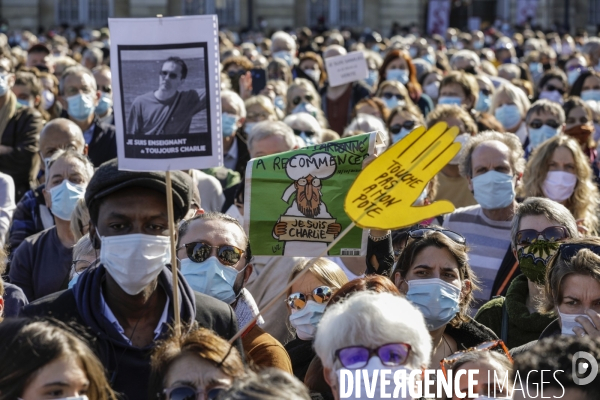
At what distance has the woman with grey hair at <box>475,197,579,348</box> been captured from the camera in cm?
487

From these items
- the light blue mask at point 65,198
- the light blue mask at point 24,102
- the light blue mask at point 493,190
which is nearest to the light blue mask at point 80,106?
the light blue mask at point 24,102

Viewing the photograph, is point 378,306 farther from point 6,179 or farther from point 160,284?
point 6,179

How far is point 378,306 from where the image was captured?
335 centimetres

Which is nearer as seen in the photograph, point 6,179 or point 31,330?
point 31,330

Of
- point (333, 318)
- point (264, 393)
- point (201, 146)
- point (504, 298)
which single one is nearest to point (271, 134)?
point (504, 298)

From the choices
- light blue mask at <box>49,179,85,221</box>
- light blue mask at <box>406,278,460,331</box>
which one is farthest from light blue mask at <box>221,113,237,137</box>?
light blue mask at <box>406,278,460,331</box>

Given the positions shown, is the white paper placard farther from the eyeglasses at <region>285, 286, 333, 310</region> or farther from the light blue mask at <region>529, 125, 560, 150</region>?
the eyeglasses at <region>285, 286, 333, 310</region>

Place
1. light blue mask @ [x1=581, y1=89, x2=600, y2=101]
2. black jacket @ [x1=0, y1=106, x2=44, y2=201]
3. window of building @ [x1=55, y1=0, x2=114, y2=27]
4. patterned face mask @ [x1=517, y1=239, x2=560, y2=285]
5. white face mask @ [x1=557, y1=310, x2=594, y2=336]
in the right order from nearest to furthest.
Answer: white face mask @ [x1=557, y1=310, x2=594, y2=336] < patterned face mask @ [x1=517, y1=239, x2=560, y2=285] < black jacket @ [x1=0, y1=106, x2=44, y2=201] < light blue mask @ [x1=581, y1=89, x2=600, y2=101] < window of building @ [x1=55, y1=0, x2=114, y2=27]

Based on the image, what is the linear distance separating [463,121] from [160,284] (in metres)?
5.05

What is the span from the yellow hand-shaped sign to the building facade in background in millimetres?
33393

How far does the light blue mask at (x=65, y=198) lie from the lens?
6.20m

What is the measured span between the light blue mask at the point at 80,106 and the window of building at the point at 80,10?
29491mm

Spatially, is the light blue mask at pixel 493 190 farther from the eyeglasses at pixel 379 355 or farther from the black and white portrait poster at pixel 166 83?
the eyeglasses at pixel 379 355

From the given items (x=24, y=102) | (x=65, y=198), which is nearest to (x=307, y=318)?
(x=65, y=198)
